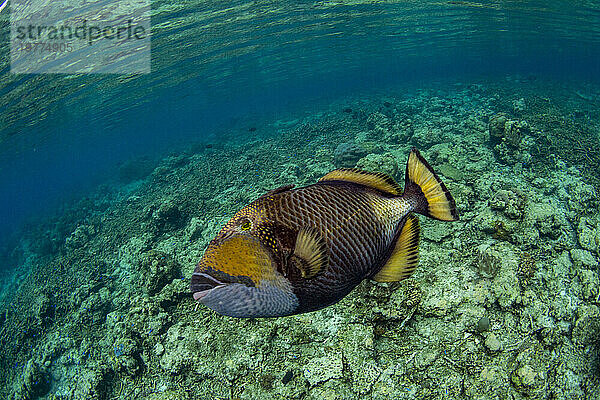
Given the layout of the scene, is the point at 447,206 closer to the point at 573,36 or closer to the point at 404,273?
the point at 404,273

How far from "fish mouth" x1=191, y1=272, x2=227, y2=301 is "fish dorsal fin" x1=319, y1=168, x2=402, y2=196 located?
96cm

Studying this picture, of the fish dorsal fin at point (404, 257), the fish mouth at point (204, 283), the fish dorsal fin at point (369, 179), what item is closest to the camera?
the fish mouth at point (204, 283)

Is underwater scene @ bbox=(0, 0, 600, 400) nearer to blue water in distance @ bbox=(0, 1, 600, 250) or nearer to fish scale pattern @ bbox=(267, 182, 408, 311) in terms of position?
fish scale pattern @ bbox=(267, 182, 408, 311)

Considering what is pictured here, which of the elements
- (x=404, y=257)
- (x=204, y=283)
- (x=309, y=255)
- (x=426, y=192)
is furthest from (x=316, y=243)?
(x=426, y=192)

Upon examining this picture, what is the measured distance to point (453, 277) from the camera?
333 centimetres

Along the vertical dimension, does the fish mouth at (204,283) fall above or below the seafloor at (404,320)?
above

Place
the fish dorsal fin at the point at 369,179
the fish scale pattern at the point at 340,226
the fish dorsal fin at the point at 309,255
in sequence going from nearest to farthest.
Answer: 1. the fish dorsal fin at the point at 309,255
2. the fish scale pattern at the point at 340,226
3. the fish dorsal fin at the point at 369,179

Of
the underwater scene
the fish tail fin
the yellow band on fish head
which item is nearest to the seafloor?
the underwater scene

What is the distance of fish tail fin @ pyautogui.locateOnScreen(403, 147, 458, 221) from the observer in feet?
5.49

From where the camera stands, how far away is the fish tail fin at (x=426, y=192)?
1.67m

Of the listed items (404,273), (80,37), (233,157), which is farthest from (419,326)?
(80,37)

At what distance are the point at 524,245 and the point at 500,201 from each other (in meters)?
0.72
